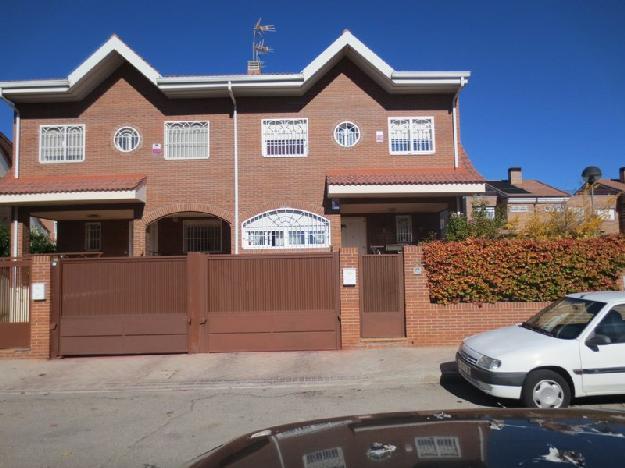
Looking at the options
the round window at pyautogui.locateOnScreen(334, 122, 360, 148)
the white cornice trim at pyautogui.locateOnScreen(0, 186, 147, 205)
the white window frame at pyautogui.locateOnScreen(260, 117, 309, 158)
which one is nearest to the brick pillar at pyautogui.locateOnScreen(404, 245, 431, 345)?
the round window at pyautogui.locateOnScreen(334, 122, 360, 148)

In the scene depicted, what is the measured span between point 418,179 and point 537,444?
1198 centimetres

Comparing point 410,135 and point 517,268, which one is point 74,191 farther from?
point 517,268

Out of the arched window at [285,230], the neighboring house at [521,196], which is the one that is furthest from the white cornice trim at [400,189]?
the neighboring house at [521,196]

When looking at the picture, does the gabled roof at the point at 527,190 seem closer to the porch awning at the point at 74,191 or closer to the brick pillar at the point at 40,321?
the porch awning at the point at 74,191

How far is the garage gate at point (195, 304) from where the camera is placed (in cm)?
1027

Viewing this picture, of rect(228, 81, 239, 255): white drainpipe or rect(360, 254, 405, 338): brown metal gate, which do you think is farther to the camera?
rect(228, 81, 239, 255): white drainpipe

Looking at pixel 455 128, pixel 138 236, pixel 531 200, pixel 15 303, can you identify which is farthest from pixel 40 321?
pixel 531 200

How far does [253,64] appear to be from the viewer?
17.0 m

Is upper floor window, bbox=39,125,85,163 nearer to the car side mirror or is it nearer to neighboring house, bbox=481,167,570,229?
the car side mirror

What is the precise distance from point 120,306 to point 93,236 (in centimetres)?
795

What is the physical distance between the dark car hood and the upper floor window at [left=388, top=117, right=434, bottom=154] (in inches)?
503

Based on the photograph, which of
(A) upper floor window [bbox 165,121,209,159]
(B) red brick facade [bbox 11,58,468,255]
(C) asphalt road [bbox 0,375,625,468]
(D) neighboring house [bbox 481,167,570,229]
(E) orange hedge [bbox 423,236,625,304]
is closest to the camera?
(C) asphalt road [bbox 0,375,625,468]

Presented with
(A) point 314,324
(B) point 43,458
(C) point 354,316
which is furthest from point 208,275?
(B) point 43,458

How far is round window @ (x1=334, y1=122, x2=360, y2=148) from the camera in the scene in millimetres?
14848
